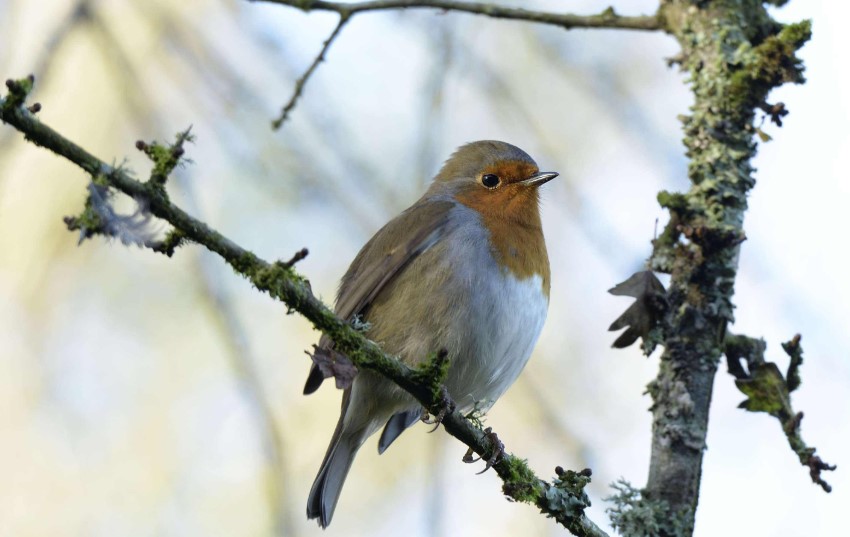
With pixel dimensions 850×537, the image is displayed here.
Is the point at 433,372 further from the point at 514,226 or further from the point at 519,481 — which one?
the point at 514,226

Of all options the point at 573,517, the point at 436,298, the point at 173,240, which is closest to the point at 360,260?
the point at 436,298

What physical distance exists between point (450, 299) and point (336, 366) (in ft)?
4.35

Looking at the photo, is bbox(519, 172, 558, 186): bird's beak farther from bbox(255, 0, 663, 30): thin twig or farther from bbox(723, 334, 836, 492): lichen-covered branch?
bbox(723, 334, 836, 492): lichen-covered branch

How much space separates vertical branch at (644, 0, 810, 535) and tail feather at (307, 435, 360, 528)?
57.5 inches

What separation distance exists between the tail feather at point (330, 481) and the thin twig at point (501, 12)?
6.27 feet

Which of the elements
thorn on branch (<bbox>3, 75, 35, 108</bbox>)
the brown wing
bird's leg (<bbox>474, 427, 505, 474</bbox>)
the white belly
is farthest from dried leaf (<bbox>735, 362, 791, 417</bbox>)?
thorn on branch (<bbox>3, 75, 35, 108</bbox>)

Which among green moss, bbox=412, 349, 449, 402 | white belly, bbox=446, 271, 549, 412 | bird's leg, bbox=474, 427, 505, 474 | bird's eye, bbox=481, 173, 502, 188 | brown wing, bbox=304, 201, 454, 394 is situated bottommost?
green moss, bbox=412, 349, 449, 402

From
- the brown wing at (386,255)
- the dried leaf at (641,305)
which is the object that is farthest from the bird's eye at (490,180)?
the dried leaf at (641,305)

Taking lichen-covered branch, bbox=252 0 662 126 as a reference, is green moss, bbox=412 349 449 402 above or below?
below

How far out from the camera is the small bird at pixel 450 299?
4012 millimetres

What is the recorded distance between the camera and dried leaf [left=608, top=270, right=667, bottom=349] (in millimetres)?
3848

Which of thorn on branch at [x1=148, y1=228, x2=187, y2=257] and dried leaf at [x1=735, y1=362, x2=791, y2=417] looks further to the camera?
dried leaf at [x1=735, y1=362, x2=791, y2=417]

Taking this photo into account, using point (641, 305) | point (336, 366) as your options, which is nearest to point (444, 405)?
point (336, 366)

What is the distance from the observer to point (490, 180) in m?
4.83
